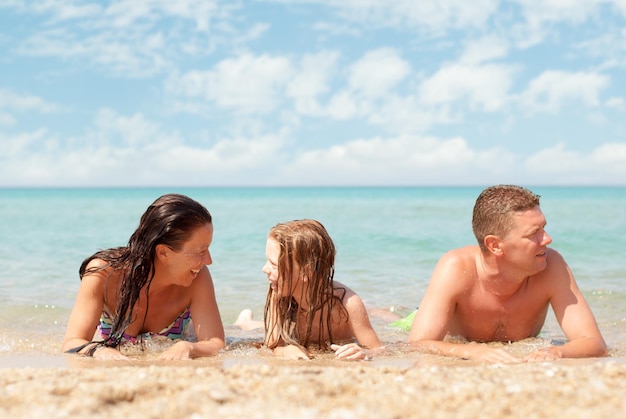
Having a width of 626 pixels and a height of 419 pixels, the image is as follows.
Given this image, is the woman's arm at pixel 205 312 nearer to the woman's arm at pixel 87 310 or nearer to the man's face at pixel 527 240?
the woman's arm at pixel 87 310

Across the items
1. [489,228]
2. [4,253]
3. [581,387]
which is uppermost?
[489,228]

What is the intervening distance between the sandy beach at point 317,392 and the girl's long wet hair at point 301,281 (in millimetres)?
1558

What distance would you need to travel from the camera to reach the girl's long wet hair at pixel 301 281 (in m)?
4.94

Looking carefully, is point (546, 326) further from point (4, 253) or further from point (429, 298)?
point (4, 253)

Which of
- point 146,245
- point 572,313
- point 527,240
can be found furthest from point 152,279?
point 572,313

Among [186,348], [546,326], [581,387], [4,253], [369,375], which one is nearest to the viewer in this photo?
[581,387]

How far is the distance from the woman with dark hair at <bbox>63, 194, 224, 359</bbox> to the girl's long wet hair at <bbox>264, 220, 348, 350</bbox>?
0.46m

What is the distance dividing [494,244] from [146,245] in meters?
2.55

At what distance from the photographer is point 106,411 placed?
280 centimetres

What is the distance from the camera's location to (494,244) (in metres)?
5.03

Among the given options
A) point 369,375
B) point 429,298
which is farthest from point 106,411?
point 429,298

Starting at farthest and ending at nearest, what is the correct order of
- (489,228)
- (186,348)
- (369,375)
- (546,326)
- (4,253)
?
(4,253), (546,326), (489,228), (186,348), (369,375)

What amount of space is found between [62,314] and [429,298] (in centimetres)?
492

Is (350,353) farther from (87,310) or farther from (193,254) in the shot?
(87,310)
